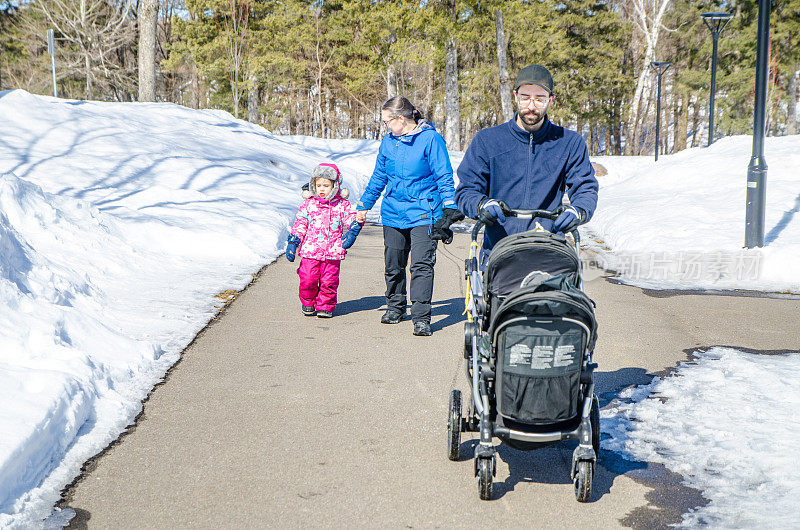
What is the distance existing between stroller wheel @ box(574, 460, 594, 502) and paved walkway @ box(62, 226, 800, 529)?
0.07m

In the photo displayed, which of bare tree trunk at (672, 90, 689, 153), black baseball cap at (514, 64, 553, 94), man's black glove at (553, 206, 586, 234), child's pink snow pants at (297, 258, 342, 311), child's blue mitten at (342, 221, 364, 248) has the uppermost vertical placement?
bare tree trunk at (672, 90, 689, 153)

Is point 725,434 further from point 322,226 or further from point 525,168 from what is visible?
point 322,226

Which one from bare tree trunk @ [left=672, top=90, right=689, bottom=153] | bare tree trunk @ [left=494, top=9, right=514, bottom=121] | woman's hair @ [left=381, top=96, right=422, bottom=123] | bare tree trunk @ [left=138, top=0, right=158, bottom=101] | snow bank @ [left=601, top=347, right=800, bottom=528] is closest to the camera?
snow bank @ [left=601, top=347, right=800, bottom=528]

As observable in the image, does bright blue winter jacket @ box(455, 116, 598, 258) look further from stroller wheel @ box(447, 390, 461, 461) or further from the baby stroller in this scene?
stroller wheel @ box(447, 390, 461, 461)

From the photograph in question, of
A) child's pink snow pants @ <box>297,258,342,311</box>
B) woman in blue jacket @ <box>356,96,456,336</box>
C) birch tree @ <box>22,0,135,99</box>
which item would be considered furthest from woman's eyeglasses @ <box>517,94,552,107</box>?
birch tree @ <box>22,0,135,99</box>

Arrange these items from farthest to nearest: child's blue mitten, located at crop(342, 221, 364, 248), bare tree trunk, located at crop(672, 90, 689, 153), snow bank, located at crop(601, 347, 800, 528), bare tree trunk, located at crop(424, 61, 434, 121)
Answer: bare tree trunk, located at crop(672, 90, 689, 153) → bare tree trunk, located at crop(424, 61, 434, 121) → child's blue mitten, located at crop(342, 221, 364, 248) → snow bank, located at crop(601, 347, 800, 528)

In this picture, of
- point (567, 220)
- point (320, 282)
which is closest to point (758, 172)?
point (320, 282)

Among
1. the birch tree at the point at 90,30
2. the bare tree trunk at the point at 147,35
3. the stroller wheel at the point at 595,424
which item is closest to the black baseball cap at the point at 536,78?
the stroller wheel at the point at 595,424

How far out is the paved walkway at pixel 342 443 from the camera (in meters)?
3.49

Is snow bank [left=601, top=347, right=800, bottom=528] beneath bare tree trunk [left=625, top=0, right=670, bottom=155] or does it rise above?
beneath

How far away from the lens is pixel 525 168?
14.3 feet

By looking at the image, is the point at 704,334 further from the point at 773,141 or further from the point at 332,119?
the point at 332,119

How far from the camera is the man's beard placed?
421 centimetres

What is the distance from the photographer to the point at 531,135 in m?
4.33
